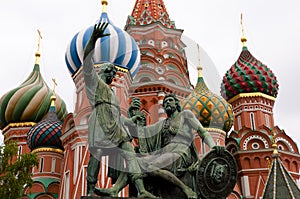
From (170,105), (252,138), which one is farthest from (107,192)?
(252,138)

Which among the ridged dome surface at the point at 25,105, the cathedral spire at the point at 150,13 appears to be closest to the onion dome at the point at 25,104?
the ridged dome surface at the point at 25,105

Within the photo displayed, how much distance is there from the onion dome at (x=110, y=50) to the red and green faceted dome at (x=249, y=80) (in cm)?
740

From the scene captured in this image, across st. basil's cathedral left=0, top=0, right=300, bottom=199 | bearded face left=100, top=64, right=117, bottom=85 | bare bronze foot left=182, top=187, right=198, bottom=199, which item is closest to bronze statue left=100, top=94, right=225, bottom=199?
bare bronze foot left=182, top=187, right=198, bottom=199

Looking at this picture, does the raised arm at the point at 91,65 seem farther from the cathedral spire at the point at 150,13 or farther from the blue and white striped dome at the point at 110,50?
the cathedral spire at the point at 150,13

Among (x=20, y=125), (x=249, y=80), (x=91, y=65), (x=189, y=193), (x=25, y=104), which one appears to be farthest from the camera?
(x=20, y=125)

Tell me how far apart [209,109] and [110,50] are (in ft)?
17.8

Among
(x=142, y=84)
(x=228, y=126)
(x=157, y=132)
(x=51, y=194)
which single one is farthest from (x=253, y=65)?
(x=157, y=132)

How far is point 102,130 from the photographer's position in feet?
17.8

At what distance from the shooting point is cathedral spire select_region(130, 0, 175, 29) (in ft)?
81.0

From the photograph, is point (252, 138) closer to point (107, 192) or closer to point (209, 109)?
point (209, 109)

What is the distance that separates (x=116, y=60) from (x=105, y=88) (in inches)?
512

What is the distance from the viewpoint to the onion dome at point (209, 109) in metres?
20.6

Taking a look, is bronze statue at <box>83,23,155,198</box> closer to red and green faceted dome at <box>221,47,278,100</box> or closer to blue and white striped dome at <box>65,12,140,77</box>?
blue and white striped dome at <box>65,12,140,77</box>

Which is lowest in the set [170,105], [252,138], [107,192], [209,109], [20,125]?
[107,192]
